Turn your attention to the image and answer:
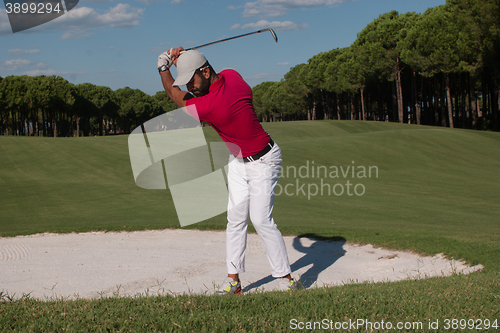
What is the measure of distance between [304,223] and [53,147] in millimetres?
22021

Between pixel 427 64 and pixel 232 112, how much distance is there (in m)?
50.3

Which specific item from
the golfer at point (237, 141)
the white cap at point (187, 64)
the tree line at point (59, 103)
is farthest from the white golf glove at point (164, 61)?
the tree line at point (59, 103)

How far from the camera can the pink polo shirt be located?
4418 mm

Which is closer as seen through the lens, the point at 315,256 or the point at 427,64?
the point at 315,256

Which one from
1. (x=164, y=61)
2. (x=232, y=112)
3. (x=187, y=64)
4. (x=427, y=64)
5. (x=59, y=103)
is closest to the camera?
(x=187, y=64)

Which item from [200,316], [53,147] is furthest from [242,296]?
[53,147]

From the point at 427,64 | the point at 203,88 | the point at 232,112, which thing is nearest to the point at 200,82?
the point at 203,88

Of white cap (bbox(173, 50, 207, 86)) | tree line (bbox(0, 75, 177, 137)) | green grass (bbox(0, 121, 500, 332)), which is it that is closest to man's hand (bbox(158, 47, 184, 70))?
white cap (bbox(173, 50, 207, 86))

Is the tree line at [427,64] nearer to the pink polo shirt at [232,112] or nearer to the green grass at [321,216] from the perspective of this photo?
the green grass at [321,216]

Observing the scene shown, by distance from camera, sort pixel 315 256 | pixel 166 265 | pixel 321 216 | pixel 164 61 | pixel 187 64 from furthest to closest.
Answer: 1. pixel 321 216
2. pixel 315 256
3. pixel 166 265
4. pixel 164 61
5. pixel 187 64

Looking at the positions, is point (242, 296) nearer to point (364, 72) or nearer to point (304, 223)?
point (304, 223)

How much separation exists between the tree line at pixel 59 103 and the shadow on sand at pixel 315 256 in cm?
6508

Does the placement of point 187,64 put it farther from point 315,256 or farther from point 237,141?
point 315,256

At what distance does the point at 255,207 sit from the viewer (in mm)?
5070
